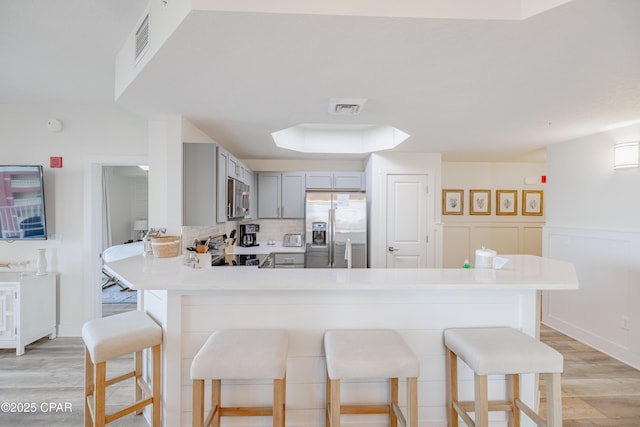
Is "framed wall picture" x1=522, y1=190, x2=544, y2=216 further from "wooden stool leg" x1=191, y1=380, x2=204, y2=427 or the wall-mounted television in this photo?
the wall-mounted television

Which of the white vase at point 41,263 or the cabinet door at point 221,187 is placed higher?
the cabinet door at point 221,187

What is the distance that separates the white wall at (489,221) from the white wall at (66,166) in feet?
15.1

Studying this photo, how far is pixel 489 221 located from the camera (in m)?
4.86

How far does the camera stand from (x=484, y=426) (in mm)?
1420

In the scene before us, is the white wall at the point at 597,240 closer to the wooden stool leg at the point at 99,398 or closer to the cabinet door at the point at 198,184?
the cabinet door at the point at 198,184

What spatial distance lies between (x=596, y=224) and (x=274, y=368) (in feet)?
12.6

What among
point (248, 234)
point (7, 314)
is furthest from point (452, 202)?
point (7, 314)

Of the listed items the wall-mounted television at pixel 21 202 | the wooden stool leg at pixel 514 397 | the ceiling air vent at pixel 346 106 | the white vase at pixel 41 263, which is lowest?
the wooden stool leg at pixel 514 397

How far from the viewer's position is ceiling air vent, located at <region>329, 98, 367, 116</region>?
7.30ft

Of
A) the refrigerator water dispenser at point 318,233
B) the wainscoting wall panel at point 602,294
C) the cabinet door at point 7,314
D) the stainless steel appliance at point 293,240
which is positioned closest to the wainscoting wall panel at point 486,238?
the wainscoting wall panel at point 602,294

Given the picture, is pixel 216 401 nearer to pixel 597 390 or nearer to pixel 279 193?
pixel 597 390

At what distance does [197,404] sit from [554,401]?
1760 mm

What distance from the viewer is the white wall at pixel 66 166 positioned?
330 centimetres

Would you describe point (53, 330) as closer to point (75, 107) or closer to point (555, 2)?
point (75, 107)
